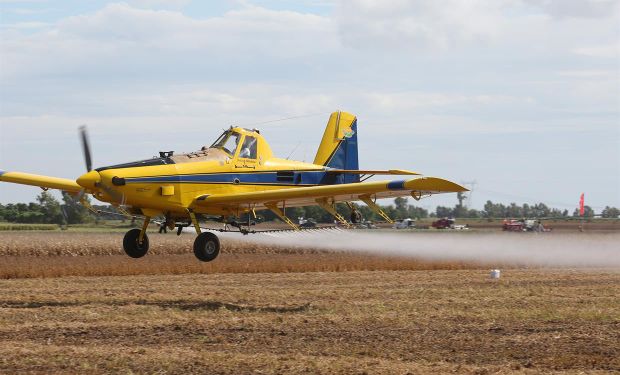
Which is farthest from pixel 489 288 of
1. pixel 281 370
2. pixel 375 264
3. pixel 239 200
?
pixel 281 370

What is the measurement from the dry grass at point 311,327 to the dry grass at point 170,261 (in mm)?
5409

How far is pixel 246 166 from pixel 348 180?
159 inches

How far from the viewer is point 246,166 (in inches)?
934

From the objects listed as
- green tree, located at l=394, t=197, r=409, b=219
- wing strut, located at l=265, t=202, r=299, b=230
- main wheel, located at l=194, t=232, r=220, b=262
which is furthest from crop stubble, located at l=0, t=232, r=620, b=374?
green tree, located at l=394, t=197, r=409, b=219

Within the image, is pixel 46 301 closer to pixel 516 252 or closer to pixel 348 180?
pixel 348 180

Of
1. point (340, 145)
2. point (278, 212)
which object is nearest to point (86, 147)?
point (278, 212)

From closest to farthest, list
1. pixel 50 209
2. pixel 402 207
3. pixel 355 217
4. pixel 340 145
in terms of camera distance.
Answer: pixel 355 217, pixel 340 145, pixel 50 209, pixel 402 207

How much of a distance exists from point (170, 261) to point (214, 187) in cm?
1351

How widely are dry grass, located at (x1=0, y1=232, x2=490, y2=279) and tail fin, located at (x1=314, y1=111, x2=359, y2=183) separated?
22.0ft

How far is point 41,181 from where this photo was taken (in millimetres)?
25312

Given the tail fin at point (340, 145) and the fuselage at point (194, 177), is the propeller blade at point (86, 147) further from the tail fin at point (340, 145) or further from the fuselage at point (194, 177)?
the tail fin at point (340, 145)

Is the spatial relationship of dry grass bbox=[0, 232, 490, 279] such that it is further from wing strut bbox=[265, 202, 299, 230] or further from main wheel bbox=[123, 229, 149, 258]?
wing strut bbox=[265, 202, 299, 230]

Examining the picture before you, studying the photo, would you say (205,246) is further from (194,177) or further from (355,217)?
(355,217)

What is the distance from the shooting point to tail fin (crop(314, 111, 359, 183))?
89.2 feet
